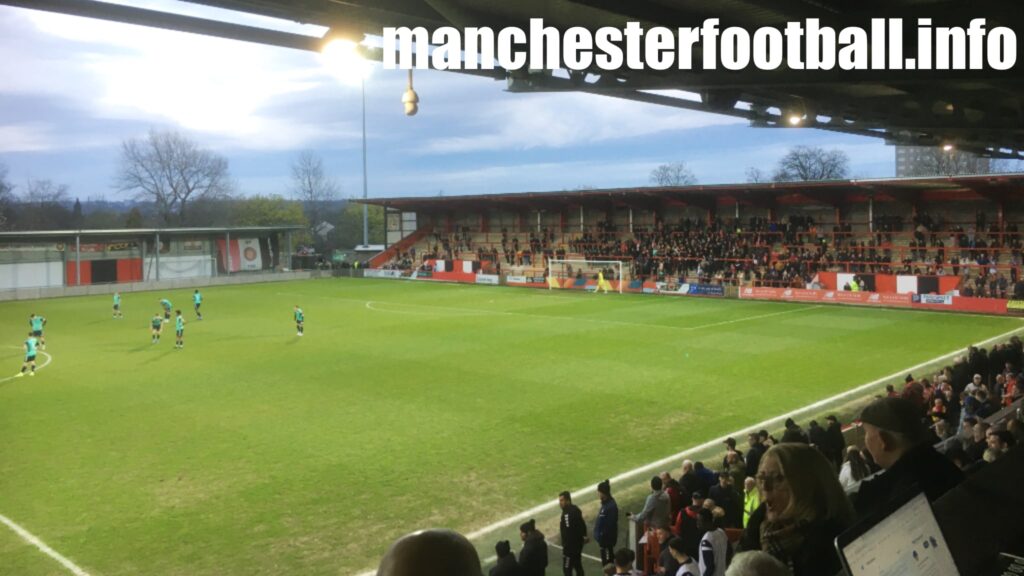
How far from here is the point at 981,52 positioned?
7840mm

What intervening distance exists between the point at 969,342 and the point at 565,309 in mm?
18467

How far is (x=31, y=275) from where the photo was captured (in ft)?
182

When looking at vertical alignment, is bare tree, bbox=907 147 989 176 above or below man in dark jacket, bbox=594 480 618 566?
above

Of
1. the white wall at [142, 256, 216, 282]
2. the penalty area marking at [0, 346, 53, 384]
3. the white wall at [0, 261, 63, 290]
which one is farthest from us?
the white wall at [142, 256, 216, 282]

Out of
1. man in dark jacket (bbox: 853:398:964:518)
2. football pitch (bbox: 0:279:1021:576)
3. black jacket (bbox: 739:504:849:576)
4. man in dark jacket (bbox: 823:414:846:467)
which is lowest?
football pitch (bbox: 0:279:1021:576)

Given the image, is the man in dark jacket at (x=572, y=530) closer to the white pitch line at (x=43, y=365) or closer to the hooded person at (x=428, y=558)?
the hooded person at (x=428, y=558)

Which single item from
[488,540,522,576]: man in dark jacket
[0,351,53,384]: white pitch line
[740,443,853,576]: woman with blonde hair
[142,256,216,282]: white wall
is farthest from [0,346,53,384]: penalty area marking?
[142,256,216,282]: white wall

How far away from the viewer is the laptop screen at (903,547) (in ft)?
7.23

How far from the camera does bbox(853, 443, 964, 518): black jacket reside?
3465 millimetres

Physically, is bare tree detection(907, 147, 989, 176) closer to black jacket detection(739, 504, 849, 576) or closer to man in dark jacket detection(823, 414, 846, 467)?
man in dark jacket detection(823, 414, 846, 467)

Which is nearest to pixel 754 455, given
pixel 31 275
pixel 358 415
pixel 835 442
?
pixel 835 442

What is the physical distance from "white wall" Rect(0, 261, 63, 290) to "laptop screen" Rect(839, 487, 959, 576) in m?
63.6

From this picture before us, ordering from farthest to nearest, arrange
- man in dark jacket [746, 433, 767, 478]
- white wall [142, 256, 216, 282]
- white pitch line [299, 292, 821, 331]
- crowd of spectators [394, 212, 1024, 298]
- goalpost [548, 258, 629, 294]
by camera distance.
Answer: white wall [142, 256, 216, 282] < goalpost [548, 258, 629, 294] < crowd of spectators [394, 212, 1024, 298] < white pitch line [299, 292, 821, 331] < man in dark jacket [746, 433, 767, 478]

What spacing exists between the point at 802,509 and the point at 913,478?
871 millimetres
